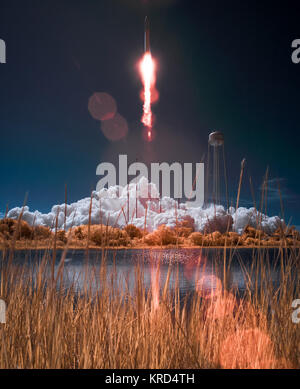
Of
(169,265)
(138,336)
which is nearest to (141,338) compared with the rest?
(138,336)

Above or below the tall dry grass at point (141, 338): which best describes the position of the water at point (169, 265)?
above

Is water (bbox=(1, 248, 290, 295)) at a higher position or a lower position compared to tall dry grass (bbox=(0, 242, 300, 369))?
higher

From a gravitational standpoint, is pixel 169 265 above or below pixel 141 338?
above

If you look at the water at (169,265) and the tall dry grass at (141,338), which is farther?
the water at (169,265)

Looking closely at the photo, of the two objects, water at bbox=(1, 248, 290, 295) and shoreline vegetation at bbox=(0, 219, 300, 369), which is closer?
shoreline vegetation at bbox=(0, 219, 300, 369)

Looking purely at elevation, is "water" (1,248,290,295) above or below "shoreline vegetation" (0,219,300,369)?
above

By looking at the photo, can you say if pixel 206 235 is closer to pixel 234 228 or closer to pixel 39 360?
pixel 234 228

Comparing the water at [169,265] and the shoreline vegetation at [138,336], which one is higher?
the water at [169,265]

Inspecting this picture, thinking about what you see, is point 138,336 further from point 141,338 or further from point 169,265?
point 169,265

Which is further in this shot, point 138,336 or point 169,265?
point 169,265

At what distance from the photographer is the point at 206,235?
2.61 meters

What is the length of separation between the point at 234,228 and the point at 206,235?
0.47 meters
